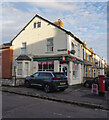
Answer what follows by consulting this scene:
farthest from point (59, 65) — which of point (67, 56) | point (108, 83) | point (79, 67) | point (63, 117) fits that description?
point (63, 117)

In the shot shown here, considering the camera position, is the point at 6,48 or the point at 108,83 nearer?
the point at 108,83

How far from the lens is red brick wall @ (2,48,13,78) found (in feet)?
59.9

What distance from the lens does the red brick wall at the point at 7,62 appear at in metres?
18.3

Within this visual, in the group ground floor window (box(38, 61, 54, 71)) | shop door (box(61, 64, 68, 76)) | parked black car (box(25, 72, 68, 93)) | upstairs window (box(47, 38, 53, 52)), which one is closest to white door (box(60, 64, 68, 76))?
shop door (box(61, 64, 68, 76))

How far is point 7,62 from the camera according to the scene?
1856 cm

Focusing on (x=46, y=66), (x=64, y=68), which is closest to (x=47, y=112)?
(x=64, y=68)

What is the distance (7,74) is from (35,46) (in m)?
6.11

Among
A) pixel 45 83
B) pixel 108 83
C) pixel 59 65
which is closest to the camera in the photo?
pixel 45 83

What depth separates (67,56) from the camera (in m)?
14.2

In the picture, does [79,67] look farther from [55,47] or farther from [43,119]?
[43,119]

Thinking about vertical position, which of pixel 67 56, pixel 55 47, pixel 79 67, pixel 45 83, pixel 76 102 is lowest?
pixel 76 102

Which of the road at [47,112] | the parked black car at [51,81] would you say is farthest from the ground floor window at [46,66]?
the road at [47,112]

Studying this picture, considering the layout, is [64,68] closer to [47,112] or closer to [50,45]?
[50,45]

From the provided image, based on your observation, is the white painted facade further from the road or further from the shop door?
the road
